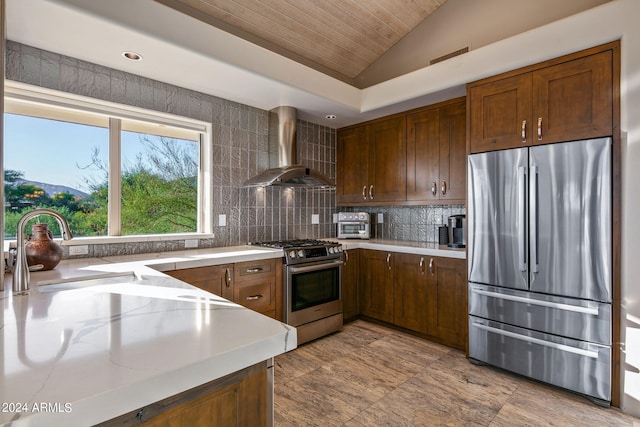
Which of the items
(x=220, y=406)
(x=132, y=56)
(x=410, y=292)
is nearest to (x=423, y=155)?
(x=410, y=292)

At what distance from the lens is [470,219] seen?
2.60 metres

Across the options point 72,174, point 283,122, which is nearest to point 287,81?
point 283,122

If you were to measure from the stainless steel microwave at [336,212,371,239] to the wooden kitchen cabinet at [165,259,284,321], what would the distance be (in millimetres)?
1318

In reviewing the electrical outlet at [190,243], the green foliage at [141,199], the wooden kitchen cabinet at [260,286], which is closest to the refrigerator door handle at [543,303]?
the wooden kitchen cabinet at [260,286]

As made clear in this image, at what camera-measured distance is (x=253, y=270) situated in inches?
105

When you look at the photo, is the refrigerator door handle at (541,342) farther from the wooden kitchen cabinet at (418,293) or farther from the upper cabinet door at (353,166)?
the upper cabinet door at (353,166)

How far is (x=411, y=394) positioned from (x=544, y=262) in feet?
4.26

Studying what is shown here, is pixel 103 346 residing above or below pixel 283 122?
below

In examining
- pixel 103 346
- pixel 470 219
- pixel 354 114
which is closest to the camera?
pixel 103 346

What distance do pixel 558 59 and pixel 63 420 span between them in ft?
9.86

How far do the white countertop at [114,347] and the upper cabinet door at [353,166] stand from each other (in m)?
2.84

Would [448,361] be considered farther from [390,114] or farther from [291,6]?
[291,6]

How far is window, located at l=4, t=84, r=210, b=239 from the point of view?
217cm

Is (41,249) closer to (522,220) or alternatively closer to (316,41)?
→ (316,41)
